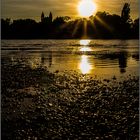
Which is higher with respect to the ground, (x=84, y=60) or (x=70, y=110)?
(x=84, y=60)

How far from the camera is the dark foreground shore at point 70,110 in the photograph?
46.2ft

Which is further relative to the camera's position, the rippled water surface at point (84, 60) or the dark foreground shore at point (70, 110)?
the rippled water surface at point (84, 60)

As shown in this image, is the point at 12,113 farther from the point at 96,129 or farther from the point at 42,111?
the point at 96,129

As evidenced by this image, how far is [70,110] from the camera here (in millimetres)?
17562

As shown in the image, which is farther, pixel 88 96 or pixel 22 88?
pixel 22 88

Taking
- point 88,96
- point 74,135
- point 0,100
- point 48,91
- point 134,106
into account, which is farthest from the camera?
point 48,91

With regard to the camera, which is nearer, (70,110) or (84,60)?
(70,110)

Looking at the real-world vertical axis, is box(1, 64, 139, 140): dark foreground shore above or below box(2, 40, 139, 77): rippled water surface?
below

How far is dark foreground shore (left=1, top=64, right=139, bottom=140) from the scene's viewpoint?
46.2ft

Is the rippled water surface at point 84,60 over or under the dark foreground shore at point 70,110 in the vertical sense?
over

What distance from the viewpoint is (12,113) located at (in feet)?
56.3

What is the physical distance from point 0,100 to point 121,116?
646cm

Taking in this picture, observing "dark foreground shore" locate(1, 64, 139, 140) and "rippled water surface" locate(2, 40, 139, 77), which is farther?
"rippled water surface" locate(2, 40, 139, 77)

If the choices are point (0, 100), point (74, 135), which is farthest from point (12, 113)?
point (74, 135)
